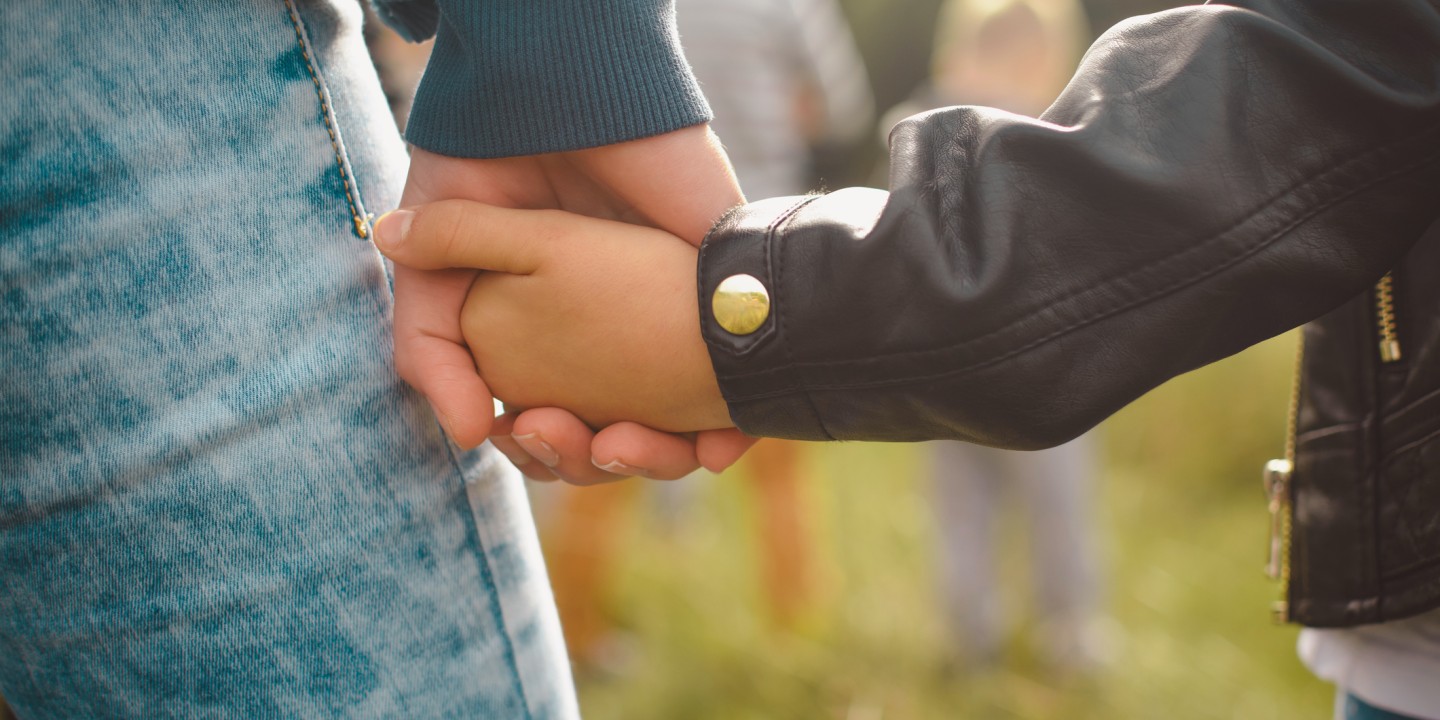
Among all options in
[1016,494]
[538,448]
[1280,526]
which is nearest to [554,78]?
[538,448]

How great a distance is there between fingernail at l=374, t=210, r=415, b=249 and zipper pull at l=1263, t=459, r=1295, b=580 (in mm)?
835

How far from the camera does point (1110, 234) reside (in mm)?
759

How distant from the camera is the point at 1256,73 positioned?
76 cm

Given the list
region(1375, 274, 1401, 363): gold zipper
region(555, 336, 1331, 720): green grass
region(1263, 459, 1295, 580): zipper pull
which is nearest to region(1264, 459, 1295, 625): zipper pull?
region(1263, 459, 1295, 580): zipper pull

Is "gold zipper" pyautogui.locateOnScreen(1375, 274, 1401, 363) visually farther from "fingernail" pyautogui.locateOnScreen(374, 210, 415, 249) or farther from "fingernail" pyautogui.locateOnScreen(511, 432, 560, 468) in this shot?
"fingernail" pyautogui.locateOnScreen(374, 210, 415, 249)

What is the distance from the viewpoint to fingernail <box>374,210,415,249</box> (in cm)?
83

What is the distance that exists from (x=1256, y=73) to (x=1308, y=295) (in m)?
0.17

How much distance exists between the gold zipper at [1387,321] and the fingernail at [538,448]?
721 mm

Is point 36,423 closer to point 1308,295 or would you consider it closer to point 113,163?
point 113,163

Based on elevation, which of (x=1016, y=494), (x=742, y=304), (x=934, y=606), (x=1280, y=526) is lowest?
(x=934, y=606)

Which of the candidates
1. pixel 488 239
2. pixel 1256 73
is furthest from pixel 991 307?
pixel 488 239

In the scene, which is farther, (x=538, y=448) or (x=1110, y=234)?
(x=538, y=448)

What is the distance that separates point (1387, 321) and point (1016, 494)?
2.17m

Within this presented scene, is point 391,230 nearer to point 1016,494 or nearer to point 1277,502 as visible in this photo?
point 1277,502
